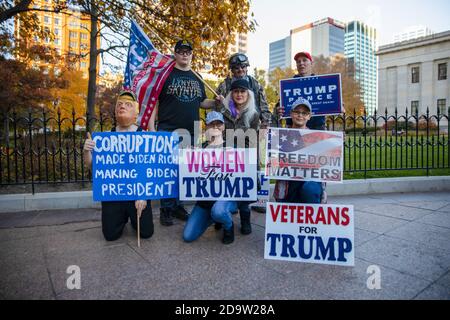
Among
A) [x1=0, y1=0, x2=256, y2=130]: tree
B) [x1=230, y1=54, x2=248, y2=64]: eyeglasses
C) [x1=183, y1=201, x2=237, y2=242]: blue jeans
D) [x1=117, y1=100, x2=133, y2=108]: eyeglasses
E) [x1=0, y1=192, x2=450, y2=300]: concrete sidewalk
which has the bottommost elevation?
[x1=0, y1=192, x2=450, y2=300]: concrete sidewalk

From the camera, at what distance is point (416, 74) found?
164ft

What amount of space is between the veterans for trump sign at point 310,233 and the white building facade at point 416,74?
170 ft

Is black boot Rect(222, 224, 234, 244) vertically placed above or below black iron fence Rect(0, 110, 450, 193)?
below

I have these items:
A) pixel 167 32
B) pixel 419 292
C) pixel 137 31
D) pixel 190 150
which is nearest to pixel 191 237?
pixel 190 150

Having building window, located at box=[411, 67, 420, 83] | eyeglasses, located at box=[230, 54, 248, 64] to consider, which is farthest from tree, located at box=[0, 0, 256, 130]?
building window, located at box=[411, 67, 420, 83]

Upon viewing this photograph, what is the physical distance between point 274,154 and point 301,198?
25.2 inches

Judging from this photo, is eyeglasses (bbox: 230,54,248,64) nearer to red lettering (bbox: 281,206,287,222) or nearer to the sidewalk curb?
red lettering (bbox: 281,206,287,222)

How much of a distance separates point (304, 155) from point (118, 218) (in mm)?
2448

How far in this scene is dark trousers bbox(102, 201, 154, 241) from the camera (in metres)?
3.73

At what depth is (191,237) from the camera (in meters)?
3.71

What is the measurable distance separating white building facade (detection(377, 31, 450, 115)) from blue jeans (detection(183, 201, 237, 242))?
171 feet

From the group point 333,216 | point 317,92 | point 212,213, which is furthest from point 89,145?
→ point 317,92

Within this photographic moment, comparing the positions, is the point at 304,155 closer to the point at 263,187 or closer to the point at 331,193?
the point at 263,187

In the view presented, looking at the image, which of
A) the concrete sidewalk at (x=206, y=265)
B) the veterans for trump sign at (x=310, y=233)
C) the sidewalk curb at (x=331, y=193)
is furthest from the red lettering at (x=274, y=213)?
the sidewalk curb at (x=331, y=193)
